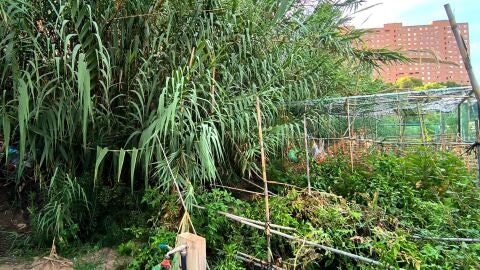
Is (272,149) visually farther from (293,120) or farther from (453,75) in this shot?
(453,75)

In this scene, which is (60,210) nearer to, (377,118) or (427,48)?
(427,48)

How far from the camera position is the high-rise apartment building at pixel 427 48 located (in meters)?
2.12

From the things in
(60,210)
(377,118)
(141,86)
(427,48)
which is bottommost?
(60,210)

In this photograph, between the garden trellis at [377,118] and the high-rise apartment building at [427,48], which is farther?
the garden trellis at [377,118]

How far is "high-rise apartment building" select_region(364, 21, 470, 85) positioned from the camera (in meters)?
→ 2.12

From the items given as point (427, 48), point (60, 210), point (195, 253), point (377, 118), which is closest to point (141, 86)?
point (60, 210)

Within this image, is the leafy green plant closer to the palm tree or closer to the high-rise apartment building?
the palm tree

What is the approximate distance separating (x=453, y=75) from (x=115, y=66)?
2816 millimetres

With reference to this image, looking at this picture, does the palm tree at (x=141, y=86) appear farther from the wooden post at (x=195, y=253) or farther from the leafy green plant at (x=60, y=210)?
the wooden post at (x=195, y=253)

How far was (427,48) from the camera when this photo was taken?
2.64m

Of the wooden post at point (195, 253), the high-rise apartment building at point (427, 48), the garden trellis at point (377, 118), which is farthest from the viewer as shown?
the garden trellis at point (377, 118)

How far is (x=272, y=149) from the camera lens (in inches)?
124

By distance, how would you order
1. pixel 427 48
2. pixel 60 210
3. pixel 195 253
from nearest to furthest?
pixel 195 253
pixel 60 210
pixel 427 48

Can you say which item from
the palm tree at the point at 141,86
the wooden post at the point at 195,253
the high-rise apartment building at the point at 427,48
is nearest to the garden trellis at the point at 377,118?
the high-rise apartment building at the point at 427,48
